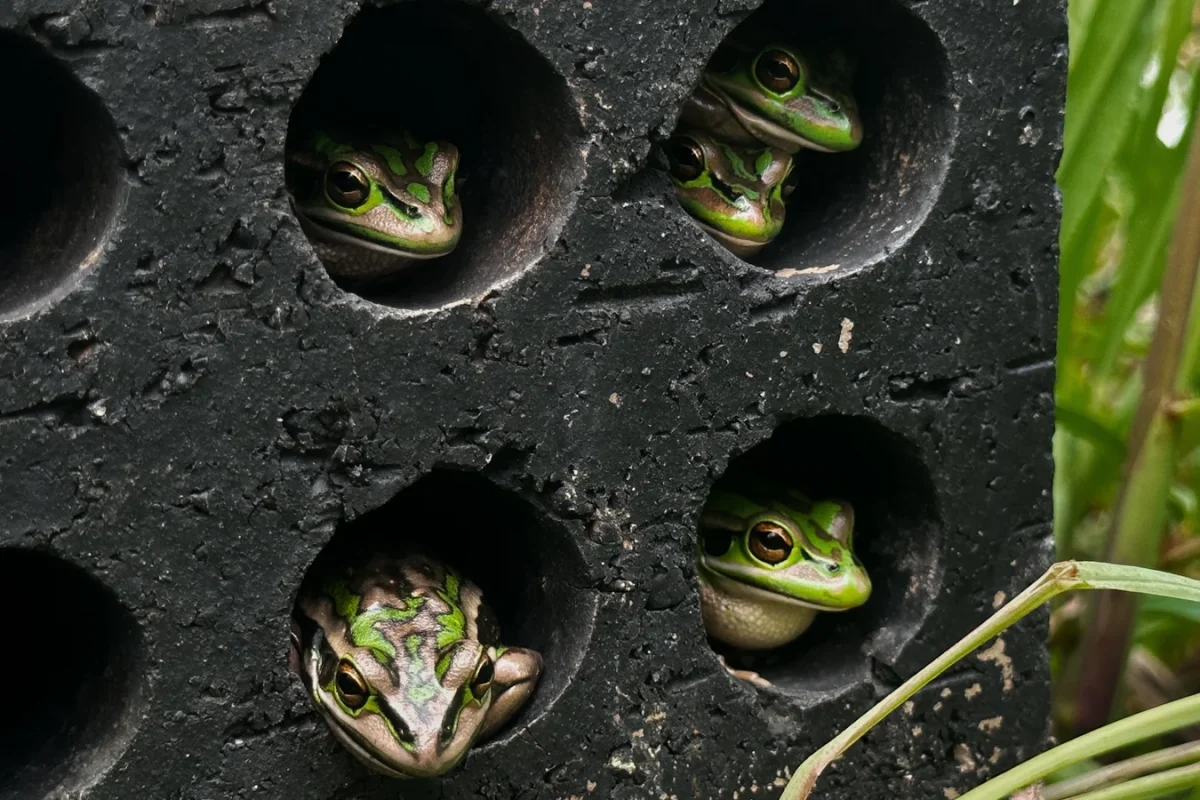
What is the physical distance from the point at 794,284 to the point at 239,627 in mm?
557

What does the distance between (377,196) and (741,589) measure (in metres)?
0.52

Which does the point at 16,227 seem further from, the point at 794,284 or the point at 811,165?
the point at 811,165

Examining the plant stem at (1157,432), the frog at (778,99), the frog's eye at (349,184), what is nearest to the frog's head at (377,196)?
the frog's eye at (349,184)

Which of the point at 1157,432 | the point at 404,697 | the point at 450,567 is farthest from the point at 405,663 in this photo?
the point at 1157,432

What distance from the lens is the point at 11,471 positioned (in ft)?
2.79

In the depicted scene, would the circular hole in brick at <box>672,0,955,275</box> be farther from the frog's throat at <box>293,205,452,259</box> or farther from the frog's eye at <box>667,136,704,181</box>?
the frog's throat at <box>293,205,452,259</box>

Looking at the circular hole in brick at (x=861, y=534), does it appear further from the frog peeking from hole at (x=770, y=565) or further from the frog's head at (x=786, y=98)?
the frog's head at (x=786, y=98)

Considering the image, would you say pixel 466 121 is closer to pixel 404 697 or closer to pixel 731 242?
pixel 731 242

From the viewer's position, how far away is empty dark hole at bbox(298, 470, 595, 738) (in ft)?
3.57

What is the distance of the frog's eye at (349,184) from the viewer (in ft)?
3.39

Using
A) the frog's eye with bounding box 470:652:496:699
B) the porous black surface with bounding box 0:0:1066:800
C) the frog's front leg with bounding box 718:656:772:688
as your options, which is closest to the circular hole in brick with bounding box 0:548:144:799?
the porous black surface with bounding box 0:0:1066:800

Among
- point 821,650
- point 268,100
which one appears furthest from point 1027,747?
point 268,100

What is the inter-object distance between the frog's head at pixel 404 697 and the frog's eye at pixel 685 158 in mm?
478

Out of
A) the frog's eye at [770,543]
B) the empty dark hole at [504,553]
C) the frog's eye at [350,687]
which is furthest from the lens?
the frog's eye at [770,543]
